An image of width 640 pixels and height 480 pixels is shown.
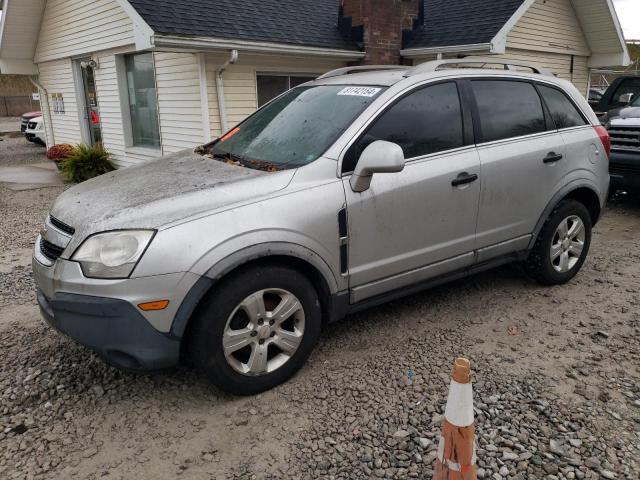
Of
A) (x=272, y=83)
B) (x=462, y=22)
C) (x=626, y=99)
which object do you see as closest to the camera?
(x=626, y=99)

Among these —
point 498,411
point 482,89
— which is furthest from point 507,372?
point 482,89

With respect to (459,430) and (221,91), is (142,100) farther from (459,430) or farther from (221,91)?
(459,430)

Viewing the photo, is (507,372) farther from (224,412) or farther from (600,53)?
(600,53)

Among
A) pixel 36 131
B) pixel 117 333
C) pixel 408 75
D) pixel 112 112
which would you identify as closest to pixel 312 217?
pixel 117 333

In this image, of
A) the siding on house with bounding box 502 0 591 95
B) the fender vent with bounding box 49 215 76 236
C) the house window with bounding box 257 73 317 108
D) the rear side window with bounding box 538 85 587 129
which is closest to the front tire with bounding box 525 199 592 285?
the rear side window with bounding box 538 85 587 129

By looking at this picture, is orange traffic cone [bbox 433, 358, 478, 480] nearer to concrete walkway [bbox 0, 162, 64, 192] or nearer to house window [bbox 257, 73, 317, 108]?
house window [bbox 257, 73, 317, 108]

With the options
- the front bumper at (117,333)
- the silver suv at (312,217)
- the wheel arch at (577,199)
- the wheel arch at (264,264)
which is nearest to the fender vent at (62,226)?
the silver suv at (312,217)

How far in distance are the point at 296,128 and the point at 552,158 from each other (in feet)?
7.01

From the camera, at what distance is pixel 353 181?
3211mm

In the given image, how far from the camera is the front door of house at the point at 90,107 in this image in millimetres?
12169

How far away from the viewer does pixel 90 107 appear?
12.6 metres

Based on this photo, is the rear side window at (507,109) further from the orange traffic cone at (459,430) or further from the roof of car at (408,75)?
the orange traffic cone at (459,430)

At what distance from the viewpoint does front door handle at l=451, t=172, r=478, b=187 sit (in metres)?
3.68

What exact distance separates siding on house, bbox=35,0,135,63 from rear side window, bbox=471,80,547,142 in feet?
23.9
